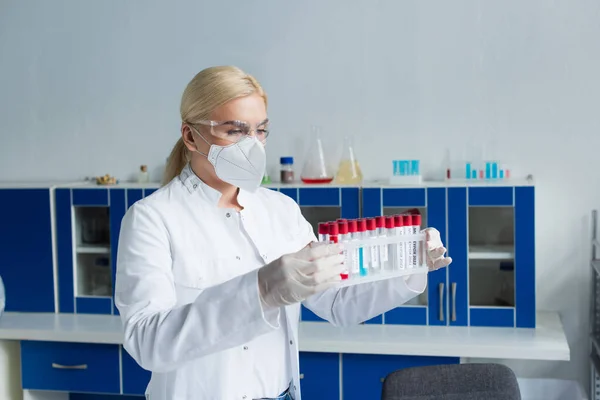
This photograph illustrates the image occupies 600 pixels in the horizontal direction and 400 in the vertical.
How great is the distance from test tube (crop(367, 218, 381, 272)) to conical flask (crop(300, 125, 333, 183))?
57.9 inches

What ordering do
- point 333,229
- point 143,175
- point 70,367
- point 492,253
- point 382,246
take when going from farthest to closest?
point 143,175, point 70,367, point 492,253, point 382,246, point 333,229

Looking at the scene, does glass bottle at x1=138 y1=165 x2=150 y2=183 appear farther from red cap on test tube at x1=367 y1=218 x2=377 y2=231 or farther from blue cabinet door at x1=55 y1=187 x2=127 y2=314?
red cap on test tube at x1=367 y1=218 x2=377 y2=231

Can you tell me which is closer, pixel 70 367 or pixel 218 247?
pixel 218 247

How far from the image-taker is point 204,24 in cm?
324

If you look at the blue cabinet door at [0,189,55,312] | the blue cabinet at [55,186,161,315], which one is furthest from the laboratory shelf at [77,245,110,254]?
the blue cabinet door at [0,189,55,312]

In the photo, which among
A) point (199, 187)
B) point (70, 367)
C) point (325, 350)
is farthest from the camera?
point (70, 367)

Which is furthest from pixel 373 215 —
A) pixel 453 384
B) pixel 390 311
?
pixel 453 384

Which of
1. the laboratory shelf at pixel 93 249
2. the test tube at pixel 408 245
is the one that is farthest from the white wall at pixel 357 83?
the test tube at pixel 408 245

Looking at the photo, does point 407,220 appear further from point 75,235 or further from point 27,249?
point 27,249

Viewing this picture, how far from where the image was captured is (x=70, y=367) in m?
2.94

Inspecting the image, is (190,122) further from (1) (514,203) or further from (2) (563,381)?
(2) (563,381)

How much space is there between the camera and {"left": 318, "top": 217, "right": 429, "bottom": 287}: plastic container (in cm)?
151

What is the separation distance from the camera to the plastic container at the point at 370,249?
59.3 inches

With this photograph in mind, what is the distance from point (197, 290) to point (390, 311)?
1428 millimetres
